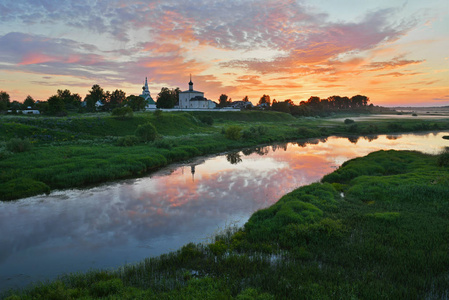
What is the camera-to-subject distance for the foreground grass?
9180 mm

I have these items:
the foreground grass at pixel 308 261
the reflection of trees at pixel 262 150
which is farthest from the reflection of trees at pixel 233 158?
the foreground grass at pixel 308 261

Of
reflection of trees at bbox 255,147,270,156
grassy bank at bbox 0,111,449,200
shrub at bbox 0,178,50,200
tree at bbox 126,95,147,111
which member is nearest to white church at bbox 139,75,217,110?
tree at bbox 126,95,147,111

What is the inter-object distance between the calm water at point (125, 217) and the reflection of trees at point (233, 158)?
24.8 feet

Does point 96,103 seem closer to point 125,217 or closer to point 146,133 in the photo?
point 146,133

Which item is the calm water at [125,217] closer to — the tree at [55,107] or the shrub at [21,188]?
the shrub at [21,188]

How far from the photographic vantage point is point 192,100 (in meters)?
126

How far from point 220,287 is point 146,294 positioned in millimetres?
2659

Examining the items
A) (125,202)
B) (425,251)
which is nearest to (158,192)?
(125,202)

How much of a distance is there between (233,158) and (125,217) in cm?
2590

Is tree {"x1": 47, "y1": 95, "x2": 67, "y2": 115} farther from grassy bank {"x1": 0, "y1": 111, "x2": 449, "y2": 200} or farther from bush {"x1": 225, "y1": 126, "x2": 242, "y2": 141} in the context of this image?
bush {"x1": 225, "y1": 126, "x2": 242, "y2": 141}

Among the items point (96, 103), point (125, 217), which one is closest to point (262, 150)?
point (125, 217)

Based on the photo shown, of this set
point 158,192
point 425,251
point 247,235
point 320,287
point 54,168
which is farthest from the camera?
point 54,168

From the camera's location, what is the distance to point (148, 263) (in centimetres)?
1205

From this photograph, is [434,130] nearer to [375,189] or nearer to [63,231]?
[375,189]
